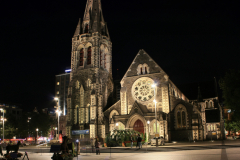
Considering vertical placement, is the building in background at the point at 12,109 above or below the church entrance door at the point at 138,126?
above

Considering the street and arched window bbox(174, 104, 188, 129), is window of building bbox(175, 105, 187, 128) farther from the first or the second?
the street

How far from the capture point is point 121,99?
148 ft

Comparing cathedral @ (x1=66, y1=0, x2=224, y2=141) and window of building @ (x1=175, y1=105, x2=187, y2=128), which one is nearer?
cathedral @ (x1=66, y1=0, x2=224, y2=141)

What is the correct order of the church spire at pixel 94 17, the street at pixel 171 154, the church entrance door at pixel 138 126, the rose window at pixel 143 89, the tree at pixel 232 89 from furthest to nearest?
the church spire at pixel 94 17
the rose window at pixel 143 89
the church entrance door at pixel 138 126
the tree at pixel 232 89
the street at pixel 171 154

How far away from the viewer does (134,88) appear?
4494cm

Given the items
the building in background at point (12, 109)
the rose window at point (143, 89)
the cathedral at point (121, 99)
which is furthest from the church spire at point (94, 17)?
the building in background at point (12, 109)

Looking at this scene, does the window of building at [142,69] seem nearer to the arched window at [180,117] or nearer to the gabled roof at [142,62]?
the gabled roof at [142,62]

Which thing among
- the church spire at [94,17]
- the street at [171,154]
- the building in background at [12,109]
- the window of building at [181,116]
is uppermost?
the church spire at [94,17]

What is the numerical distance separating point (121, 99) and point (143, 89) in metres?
4.41

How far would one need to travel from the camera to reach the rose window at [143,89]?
1721 inches

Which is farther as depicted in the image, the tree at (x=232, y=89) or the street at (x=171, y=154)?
the tree at (x=232, y=89)

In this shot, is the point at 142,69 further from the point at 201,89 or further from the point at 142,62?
the point at 201,89

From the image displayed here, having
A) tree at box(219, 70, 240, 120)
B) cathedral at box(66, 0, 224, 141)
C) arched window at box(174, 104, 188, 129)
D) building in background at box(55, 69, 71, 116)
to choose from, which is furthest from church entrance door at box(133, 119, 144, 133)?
building in background at box(55, 69, 71, 116)

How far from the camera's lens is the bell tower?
46.3m
